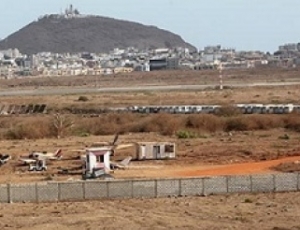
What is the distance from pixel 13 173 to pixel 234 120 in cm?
1976

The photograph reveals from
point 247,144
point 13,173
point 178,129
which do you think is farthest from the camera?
point 178,129

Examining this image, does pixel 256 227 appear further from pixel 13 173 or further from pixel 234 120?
pixel 234 120

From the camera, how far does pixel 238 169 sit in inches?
1332

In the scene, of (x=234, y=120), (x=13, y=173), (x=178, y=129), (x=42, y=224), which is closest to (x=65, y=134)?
(x=178, y=129)

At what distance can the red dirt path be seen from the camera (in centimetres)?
3253

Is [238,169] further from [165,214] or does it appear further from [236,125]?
[236,125]

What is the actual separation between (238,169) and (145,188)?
285 inches

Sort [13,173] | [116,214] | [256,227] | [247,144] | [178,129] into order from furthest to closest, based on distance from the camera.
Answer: [178,129] → [247,144] → [13,173] → [116,214] → [256,227]

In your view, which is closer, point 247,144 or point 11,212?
point 11,212

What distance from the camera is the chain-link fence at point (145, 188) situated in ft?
89.0

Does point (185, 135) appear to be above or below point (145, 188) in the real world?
below

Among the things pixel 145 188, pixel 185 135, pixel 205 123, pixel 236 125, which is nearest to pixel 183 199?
pixel 145 188

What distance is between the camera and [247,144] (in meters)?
41.7

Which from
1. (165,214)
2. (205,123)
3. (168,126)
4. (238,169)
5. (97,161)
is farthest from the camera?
(205,123)
